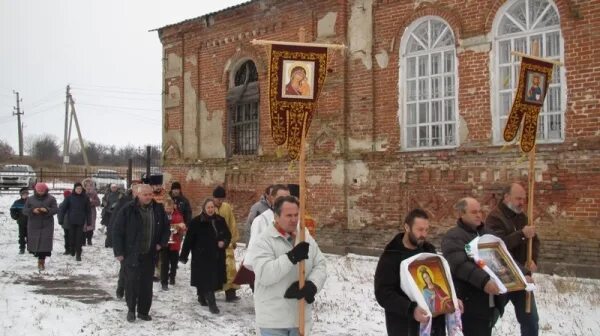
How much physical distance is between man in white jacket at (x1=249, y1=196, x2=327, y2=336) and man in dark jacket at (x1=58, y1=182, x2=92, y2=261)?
32.0ft

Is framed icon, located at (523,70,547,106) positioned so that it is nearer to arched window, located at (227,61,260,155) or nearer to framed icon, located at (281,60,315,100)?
framed icon, located at (281,60,315,100)

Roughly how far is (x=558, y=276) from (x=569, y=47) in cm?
379

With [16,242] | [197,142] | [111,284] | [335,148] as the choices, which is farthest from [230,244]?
[16,242]

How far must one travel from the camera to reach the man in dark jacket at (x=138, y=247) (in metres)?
7.89

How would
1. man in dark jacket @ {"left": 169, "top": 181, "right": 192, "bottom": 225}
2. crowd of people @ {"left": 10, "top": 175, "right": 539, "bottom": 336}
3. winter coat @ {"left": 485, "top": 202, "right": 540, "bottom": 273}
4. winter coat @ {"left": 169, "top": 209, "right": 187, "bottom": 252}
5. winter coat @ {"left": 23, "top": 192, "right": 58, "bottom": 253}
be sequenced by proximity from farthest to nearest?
winter coat @ {"left": 23, "top": 192, "right": 58, "bottom": 253}
man in dark jacket @ {"left": 169, "top": 181, "right": 192, "bottom": 225}
winter coat @ {"left": 169, "top": 209, "right": 187, "bottom": 252}
winter coat @ {"left": 485, "top": 202, "right": 540, "bottom": 273}
crowd of people @ {"left": 10, "top": 175, "right": 539, "bottom": 336}

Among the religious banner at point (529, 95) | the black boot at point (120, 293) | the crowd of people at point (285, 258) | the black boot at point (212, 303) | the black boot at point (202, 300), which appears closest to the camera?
the crowd of people at point (285, 258)

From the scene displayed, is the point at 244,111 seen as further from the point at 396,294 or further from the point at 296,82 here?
the point at 396,294

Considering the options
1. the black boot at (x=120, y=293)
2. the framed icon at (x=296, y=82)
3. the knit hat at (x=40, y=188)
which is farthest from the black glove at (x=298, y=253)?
the knit hat at (x=40, y=188)

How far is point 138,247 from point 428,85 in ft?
22.9

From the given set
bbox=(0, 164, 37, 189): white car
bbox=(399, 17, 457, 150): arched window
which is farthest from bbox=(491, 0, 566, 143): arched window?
bbox=(0, 164, 37, 189): white car

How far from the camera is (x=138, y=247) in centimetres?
791

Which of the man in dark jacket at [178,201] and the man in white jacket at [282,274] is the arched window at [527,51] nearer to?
the man in dark jacket at [178,201]

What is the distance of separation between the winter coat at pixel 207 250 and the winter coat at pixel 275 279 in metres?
4.13

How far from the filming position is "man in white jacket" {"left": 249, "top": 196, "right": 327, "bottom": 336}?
4375 mm
